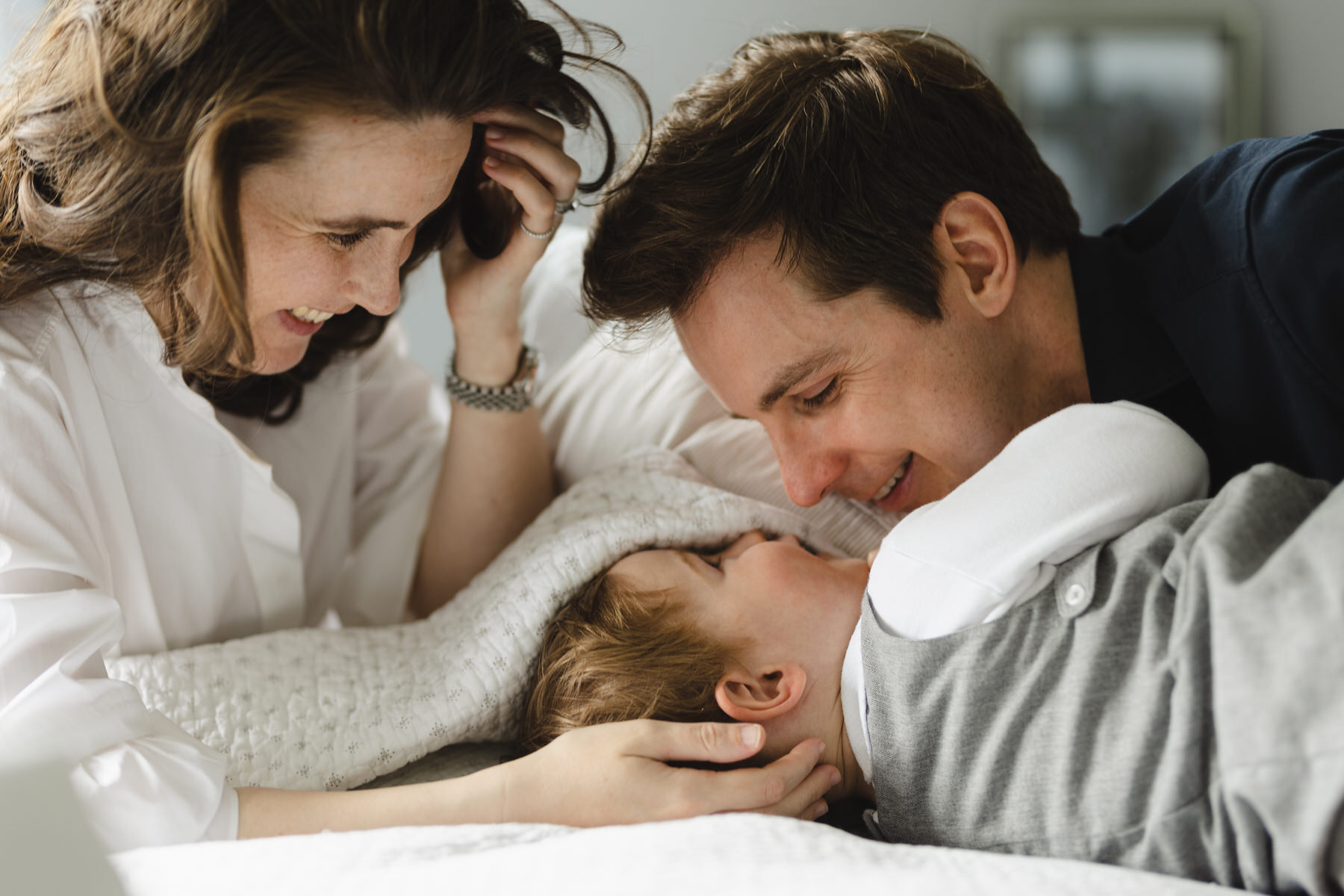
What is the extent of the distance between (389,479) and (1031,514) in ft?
3.56

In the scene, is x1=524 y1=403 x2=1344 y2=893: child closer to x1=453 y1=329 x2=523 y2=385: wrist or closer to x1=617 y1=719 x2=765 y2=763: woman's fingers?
x1=617 y1=719 x2=765 y2=763: woman's fingers

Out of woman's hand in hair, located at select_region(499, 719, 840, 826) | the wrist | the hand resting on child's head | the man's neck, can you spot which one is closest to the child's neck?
the hand resting on child's head

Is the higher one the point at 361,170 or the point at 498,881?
the point at 361,170

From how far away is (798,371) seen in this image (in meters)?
1.28

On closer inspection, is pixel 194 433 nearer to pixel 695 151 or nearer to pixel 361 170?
pixel 361 170

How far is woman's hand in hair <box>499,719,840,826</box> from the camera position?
1.04 meters

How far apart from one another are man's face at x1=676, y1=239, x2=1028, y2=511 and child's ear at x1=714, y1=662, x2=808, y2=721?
0.79ft

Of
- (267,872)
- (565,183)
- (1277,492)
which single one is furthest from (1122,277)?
(267,872)

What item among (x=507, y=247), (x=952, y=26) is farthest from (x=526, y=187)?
(x=952, y=26)

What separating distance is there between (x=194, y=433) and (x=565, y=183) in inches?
22.8

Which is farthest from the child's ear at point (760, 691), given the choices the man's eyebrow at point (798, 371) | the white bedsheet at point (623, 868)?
the man's eyebrow at point (798, 371)

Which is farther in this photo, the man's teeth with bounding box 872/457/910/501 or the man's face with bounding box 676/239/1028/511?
the man's teeth with bounding box 872/457/910/501

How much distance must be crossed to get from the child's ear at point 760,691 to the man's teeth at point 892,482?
34cm

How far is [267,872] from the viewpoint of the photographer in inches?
34.3
